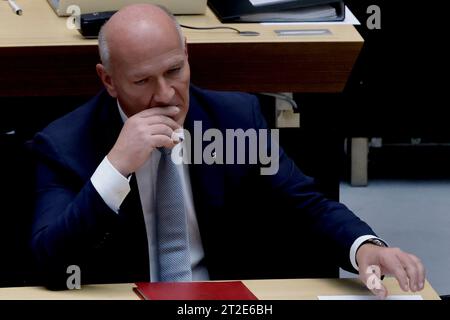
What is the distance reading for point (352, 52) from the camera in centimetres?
243

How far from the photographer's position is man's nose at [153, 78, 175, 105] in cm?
180

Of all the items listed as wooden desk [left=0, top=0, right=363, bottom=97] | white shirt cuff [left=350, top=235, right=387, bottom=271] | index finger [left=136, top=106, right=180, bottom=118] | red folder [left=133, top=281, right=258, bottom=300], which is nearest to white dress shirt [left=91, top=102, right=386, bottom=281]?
white shirt cuff [left=350, top=235, right=387, bottom=271]

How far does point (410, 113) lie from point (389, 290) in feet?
6.96

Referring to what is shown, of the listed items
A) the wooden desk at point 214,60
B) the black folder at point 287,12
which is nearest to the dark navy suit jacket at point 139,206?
the wooden desk at point 214,60

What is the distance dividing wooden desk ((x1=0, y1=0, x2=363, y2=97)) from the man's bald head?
499mm

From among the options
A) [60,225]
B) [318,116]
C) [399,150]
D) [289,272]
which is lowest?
[399,150]

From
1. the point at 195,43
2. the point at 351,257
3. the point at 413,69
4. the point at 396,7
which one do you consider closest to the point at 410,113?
the point at 413,69

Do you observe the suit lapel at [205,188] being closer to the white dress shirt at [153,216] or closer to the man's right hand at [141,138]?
the white dress shirt at [153,216]

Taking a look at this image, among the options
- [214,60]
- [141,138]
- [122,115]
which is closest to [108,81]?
[122,115]

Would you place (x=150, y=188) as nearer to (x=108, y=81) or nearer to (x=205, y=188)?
(x=205, y=188)

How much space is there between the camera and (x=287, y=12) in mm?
2535

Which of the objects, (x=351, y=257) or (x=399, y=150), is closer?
(x=351, y=257)

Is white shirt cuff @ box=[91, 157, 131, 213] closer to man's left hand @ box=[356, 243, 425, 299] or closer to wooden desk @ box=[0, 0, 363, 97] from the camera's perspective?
man's left hand @ box=[356, 243, 425, 299]
